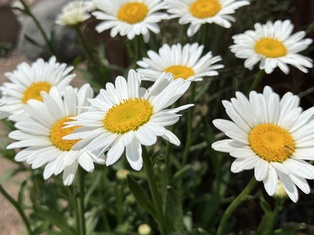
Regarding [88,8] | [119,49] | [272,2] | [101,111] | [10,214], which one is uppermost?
[101,111]

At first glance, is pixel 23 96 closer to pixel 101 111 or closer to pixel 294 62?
pixel 101 111

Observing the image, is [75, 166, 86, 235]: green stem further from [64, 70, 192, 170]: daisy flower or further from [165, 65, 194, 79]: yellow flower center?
[165, 65, 194, 79]: yellow flower center

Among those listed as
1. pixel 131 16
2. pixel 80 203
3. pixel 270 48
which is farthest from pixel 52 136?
pixel 270 48

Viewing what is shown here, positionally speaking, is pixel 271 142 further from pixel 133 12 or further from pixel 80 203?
pixel 133 12

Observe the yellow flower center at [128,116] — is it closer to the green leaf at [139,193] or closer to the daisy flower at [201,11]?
the green leaf at [139,193]

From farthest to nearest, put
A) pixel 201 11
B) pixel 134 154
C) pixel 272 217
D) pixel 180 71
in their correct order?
pixel 201 11, pixel 180 71, pixel 272 217, pixel 134 154

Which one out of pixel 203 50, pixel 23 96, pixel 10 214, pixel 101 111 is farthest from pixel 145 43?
pixel 10 214
